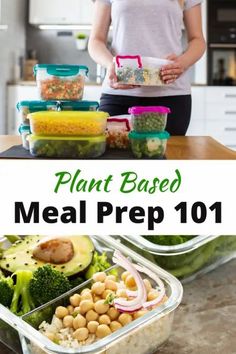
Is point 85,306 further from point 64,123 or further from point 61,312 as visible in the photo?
point 64,123

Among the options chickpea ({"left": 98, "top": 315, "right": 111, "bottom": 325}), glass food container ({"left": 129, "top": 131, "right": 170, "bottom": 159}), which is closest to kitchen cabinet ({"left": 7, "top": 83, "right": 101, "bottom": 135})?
glass food container ({"left": 129, "top": 131, "right": 170, "bottom": 159})

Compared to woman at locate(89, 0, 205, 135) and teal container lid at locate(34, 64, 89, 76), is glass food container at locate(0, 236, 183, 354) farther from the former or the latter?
woman at locate(89, 0, 205, 135)

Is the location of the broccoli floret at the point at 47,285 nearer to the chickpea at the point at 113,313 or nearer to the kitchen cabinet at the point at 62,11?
the chickpea at the point at 113,313

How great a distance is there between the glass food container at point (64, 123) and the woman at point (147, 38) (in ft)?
1.39

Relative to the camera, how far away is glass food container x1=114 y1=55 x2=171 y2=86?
3.07 feet

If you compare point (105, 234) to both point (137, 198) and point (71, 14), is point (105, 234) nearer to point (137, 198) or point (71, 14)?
point (137, 198)

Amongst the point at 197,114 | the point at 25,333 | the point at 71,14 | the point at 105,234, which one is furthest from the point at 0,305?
the point at 71,14

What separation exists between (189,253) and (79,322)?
0.24 meters

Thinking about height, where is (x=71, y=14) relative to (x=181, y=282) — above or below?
above

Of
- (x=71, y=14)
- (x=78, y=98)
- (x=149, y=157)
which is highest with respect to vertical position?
(x=71, y=14)

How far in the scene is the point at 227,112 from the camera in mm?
3438

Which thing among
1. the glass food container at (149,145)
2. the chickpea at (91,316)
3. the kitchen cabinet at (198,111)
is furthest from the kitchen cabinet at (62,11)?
the chickpea at (91,316)

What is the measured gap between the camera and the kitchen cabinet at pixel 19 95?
3393mm

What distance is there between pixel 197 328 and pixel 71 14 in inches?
130
